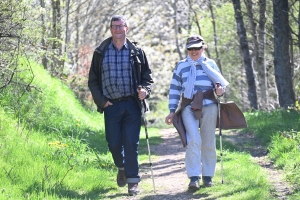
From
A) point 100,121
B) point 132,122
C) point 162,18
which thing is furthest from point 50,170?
point 162,18

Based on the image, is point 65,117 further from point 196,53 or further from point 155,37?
point 155,37

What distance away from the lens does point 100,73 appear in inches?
340

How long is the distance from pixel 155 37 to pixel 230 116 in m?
24.6

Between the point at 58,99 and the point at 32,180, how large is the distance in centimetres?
702

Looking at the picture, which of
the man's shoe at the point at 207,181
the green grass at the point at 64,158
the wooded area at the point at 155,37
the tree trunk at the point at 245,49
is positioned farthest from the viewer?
the tree trunk at the point at 245,49

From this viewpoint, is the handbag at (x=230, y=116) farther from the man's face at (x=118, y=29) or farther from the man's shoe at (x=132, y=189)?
the man's face at (x=118, y=29)

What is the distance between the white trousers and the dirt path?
1.21 ft

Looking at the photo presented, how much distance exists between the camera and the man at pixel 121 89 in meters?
8.47

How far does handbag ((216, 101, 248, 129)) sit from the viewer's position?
877cm

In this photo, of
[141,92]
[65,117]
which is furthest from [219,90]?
[65,117]

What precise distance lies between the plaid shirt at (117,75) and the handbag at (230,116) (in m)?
1.31

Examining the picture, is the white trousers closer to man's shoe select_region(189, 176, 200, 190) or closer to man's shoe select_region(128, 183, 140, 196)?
man's shoe select_region(189, 176, 200, 190)

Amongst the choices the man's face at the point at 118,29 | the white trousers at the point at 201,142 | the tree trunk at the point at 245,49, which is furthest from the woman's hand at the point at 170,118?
the tree trunk at the point at 245,49

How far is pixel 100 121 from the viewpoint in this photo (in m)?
18.8
